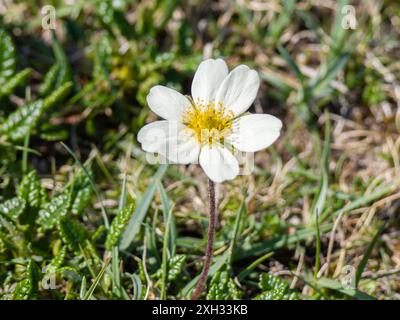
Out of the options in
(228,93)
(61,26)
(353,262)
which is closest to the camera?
(228,93)

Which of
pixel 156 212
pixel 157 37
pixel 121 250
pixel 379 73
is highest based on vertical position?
pixel 157 37

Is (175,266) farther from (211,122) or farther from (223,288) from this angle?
(211,122)

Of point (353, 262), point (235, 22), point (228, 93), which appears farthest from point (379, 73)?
point (228, 93)

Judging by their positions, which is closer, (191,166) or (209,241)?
(209,241)

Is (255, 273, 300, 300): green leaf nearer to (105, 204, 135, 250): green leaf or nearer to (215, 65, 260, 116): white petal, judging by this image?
(105, 204, 135, 250): green leaf

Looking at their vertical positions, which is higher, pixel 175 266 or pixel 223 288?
pixel 175 266

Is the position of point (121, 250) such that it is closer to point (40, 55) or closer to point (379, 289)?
point (379, 289)

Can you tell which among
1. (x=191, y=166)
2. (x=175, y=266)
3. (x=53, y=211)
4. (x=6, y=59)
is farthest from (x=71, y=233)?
(x=6, y=59)

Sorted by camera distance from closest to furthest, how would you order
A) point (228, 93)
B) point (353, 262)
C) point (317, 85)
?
point (228, 93), point (353, 262), point (317, 85)
